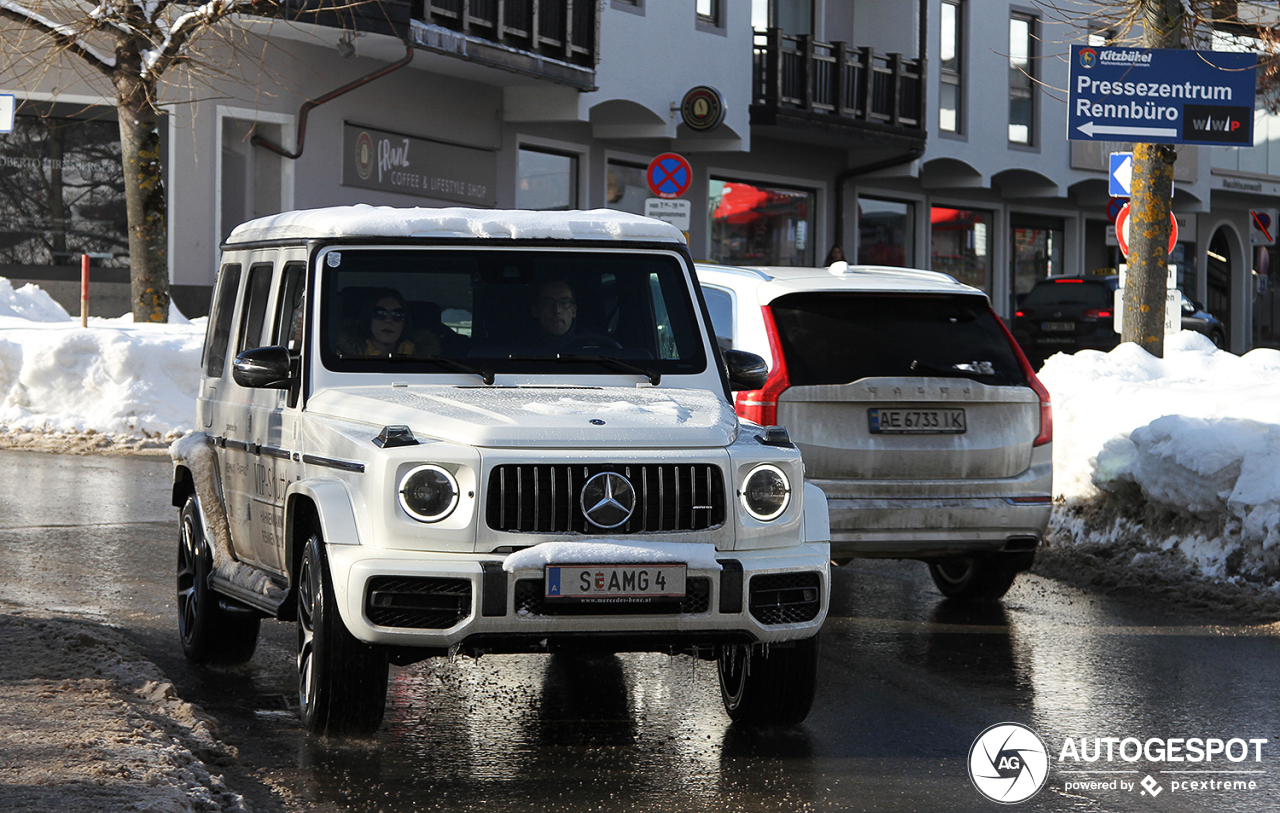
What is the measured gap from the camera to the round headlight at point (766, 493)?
5.41m

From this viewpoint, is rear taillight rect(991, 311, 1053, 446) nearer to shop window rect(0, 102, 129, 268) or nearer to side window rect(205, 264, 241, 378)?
side window rect(205, 264, 241, 378)

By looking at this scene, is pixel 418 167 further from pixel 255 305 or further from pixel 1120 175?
pixel 255 305

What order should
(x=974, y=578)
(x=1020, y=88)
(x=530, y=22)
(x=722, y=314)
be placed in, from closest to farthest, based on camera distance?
(x=722, y=314)
(x=974, y=578)
(x=530, y=22)
(x=1020, y=88)

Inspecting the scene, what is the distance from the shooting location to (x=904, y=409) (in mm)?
8148

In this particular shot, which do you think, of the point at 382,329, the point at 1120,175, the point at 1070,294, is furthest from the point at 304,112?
the point at 382,329

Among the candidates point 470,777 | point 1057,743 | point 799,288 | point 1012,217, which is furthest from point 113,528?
point 1012,217

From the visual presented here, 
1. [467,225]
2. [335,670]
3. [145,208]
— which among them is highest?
[145,208]

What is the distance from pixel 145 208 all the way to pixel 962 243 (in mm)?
22042

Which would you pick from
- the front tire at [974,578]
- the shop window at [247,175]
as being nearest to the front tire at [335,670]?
the front tire at [974,578]

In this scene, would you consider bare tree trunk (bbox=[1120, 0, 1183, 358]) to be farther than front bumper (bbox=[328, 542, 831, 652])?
Yes

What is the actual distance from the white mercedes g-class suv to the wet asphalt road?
0.89ft

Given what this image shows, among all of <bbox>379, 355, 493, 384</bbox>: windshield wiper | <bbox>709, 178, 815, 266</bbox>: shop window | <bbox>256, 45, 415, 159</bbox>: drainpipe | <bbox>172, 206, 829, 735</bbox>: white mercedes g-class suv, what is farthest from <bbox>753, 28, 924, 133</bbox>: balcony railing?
<bbox>379, 355, 493, 384</bbox>: windshield wiper

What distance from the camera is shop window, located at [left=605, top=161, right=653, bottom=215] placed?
28.7 meters

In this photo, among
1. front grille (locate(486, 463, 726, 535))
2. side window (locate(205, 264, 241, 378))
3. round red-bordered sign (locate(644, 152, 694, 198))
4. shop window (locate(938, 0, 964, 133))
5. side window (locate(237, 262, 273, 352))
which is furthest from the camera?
shop window (locate(938, 0, 964, 133))
